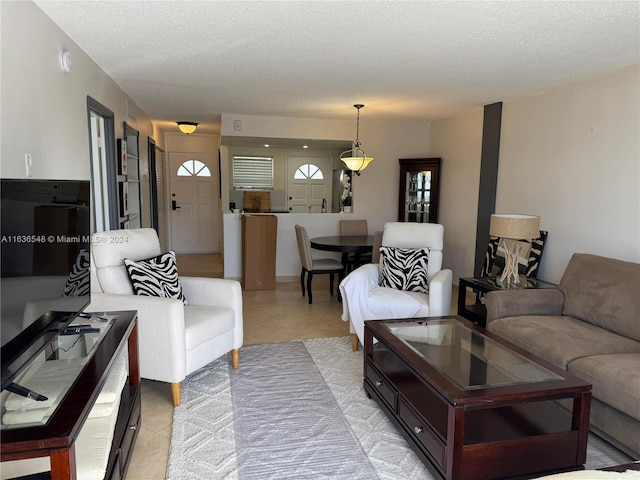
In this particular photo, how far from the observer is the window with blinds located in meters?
8.48

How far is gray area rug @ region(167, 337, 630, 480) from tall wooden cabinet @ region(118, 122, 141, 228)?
1.87m

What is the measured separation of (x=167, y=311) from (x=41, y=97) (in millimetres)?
1300

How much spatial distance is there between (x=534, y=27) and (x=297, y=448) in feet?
8.52

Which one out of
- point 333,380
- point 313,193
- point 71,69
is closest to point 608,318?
point 333,380

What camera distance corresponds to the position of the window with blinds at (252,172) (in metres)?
8.48

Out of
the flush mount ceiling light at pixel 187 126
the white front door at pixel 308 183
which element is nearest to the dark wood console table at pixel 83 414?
the flush mount ceiling light at pixel 187 126

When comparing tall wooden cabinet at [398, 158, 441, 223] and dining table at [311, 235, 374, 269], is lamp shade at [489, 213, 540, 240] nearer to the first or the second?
dining table at [311, 235, 374, 269]

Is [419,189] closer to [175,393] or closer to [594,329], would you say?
[594,329]

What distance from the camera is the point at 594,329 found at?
2.69 m

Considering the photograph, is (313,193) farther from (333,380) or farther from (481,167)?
(333,380)

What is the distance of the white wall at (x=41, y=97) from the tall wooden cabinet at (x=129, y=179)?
90 cm

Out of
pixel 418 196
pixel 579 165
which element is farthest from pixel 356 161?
pixel 579 165

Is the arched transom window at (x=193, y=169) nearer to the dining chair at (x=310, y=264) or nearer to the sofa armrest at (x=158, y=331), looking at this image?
the dining chair at (x=310, y=264)

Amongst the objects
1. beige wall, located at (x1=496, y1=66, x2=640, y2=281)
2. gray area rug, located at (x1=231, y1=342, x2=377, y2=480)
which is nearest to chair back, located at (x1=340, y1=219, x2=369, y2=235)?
beige wall, located at (x1=496, y1=66, x2=640, y2=281)
